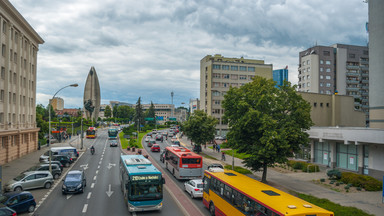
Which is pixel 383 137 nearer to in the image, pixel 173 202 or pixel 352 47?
pixel 173 202

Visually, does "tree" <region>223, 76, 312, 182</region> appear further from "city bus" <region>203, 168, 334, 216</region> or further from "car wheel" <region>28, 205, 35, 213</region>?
"car wheel" <region>28, 205, 35, 213</region>

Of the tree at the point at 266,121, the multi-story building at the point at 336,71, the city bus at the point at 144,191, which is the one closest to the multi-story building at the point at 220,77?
the multi-story building at the point at 336,71

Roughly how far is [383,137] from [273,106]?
40.7ft

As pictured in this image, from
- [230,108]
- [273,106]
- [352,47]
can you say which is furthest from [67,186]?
[352,47]

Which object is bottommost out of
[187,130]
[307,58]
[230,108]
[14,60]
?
[187,130]

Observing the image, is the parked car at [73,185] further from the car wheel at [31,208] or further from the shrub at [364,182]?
the shrub at [364,182]

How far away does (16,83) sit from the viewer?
154 ft

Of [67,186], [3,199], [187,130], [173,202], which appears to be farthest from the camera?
[187,130]

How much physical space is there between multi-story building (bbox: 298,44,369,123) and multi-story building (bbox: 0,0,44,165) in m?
74.5

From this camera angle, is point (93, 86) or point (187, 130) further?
point (93, 86)

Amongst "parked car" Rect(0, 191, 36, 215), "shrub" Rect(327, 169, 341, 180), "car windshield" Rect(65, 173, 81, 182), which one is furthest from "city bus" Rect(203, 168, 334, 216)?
"shrub" Rect(327, 169, 341, 180)

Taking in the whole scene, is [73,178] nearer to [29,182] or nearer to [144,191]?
[29,182]

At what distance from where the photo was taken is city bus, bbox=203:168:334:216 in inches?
483

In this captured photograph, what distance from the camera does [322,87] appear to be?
90750 millimetres
